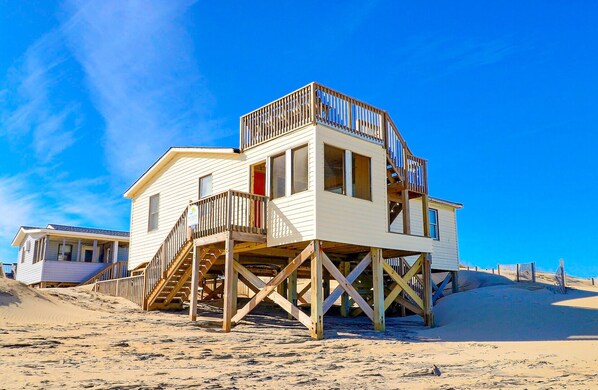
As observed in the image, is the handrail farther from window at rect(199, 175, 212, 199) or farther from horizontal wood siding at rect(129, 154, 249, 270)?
window at rect(199, 175, 212, 199)

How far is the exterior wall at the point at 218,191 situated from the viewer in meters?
14.7

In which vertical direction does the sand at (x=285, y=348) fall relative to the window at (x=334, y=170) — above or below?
below

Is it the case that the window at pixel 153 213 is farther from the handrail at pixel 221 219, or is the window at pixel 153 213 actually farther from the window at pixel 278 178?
the window at pixel 278 178

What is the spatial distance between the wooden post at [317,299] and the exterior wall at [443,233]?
13.3 m

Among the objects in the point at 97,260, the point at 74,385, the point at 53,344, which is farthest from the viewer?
the point at 97,260

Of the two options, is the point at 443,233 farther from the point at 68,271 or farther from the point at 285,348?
the point at 68,271

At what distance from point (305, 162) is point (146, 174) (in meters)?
11.0

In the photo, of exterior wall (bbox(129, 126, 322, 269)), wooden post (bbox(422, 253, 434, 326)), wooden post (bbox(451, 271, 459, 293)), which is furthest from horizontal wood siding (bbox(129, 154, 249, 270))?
wooden post (bbox(451, 271, 459, 293))

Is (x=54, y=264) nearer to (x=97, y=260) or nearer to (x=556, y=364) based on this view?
(x=97, y=260)

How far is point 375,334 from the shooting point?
1473 cm

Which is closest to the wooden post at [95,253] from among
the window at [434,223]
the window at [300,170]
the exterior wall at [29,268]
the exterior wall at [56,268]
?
the exterior wall at [56,268]

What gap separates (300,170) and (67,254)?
82.8 ft

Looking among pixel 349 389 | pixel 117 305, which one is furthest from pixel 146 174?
pixel 349 389

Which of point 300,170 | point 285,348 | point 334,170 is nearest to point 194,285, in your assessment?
point 300,170
